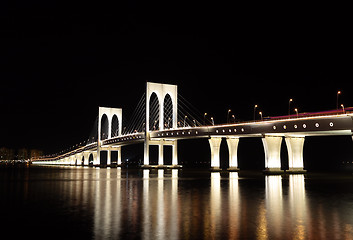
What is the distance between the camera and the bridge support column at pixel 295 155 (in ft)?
165

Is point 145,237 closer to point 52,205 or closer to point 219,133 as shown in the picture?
point 52,205

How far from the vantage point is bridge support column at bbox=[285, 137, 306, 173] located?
165ft

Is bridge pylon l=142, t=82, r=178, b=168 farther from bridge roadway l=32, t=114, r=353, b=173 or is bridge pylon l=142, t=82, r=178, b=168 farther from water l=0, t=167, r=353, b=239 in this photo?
water l=0, t=167, r=353, b=239

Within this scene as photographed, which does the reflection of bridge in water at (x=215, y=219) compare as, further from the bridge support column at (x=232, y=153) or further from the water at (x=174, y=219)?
the bridge support column at (x=232, y=153)

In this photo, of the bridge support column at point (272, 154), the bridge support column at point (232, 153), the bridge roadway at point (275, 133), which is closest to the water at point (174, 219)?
the bridge roadway at point (275, 133)

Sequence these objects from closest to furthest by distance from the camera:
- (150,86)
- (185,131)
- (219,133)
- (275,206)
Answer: (275,206)
(219,133)
(185,131)
(150,86)

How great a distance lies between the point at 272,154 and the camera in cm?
5075

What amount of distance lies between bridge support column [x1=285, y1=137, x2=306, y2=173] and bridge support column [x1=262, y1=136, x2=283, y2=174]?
1414mm

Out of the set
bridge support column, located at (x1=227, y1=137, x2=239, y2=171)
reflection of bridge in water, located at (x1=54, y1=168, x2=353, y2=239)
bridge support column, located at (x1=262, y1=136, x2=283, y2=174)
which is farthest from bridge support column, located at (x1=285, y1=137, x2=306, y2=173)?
reflection of bridge in water, located at (x1=54, y1=168, x2=353, y2=239)

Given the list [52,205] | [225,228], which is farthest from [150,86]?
[225,228]

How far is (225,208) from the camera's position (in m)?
14.2

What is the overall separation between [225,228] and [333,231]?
106 inches

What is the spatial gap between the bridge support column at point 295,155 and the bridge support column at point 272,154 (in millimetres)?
1414

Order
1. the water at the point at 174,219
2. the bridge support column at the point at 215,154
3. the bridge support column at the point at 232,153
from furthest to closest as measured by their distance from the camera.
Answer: the bridge support column at the point at 215,154 → the bridge support column at the point at 232,153 → the water at the point at 174,219
